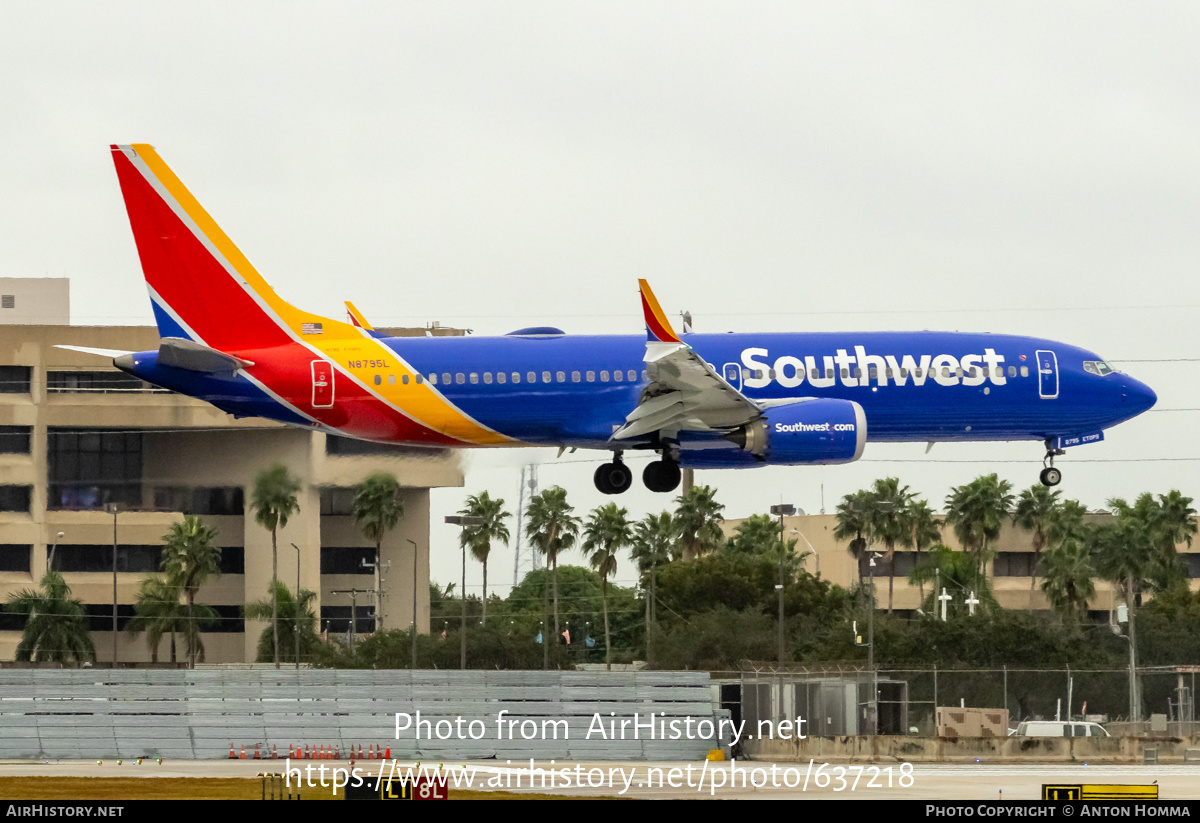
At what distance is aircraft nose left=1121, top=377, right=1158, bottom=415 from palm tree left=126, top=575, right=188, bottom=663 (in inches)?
2378

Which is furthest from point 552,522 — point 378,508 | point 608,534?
point 378,508

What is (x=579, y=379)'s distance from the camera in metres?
47.0

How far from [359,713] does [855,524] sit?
84883 millimetres

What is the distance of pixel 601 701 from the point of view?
54.8 m

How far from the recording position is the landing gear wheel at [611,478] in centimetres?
4891

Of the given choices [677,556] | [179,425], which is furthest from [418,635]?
[677,556]

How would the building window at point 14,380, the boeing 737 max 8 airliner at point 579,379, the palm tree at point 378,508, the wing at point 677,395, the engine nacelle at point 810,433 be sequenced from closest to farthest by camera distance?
the wing at point 677,395
the engine nacelle at point 810,433
the boeing 737 max 8 airliner at point 579,379
the palm tree at point 378,508
the building window at point 14,380

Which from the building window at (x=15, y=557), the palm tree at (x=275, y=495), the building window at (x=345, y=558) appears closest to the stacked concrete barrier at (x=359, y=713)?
the palm tree at (x=275, y=495)

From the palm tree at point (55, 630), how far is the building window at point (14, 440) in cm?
1083

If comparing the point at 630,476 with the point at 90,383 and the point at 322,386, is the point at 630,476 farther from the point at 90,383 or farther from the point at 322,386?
the point at 90,383

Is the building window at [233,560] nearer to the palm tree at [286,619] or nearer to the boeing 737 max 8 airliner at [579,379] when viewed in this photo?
the palm tree at [286,619]
